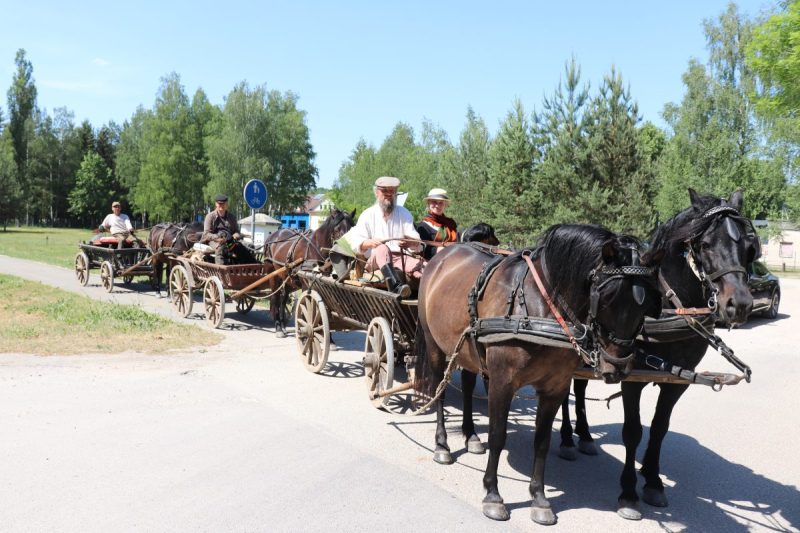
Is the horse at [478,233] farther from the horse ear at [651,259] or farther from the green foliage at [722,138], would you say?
the green foliage at [722,138]

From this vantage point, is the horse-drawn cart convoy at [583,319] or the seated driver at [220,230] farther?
the seated driver at [220,230]

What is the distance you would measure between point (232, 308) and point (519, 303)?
10.6m

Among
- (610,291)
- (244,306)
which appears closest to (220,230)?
(244,306)

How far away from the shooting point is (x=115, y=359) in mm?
8273

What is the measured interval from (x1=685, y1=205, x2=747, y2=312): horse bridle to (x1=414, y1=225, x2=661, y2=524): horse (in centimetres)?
59

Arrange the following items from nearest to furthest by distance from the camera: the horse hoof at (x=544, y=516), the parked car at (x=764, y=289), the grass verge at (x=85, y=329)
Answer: the horse hoof at (x=544, y=516) < the grass verge at (x=85, y=329) < the parked car at (x=764, y=289)

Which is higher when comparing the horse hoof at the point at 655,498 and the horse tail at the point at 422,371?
the horse tail at the point at 422,371

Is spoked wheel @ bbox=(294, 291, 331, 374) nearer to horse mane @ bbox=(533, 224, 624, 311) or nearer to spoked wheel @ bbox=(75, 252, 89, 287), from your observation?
horse mane @ bbox=(533, 224, 624, 311)

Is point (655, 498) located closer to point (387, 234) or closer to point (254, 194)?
point (387, 234)

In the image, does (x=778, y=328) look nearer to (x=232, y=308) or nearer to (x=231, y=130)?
(x=232, y=308)

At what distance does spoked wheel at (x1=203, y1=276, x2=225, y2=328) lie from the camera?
10.6 meters

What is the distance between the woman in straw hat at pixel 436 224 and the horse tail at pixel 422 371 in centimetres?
166

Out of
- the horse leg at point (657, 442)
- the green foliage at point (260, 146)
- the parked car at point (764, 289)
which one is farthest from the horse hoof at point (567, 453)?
the green foliage at point (260, 146)

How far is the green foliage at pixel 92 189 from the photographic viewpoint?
6550 centimetres
